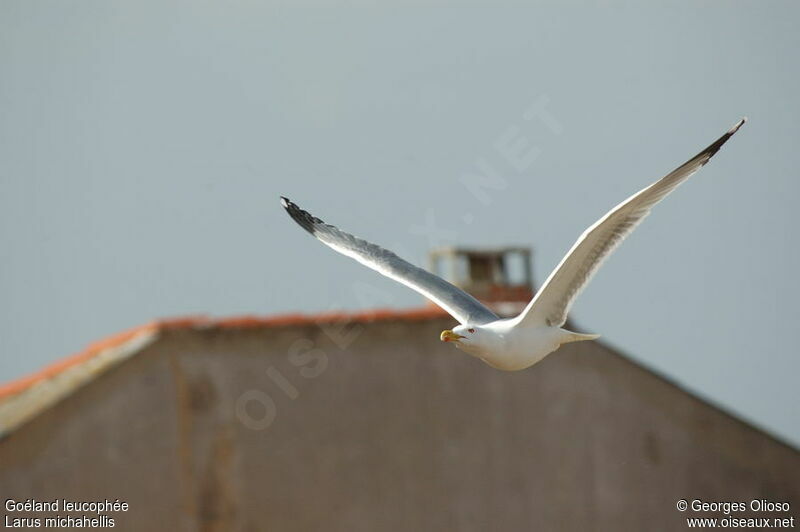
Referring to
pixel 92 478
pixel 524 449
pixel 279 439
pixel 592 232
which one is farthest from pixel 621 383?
pixel 592 232

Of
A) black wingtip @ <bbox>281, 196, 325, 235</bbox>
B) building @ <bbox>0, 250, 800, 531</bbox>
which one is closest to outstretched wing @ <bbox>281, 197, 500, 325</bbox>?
black wingtip @ <bbox>281, 196, 325, 235</bbox>

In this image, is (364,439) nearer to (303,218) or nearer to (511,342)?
(303,218)

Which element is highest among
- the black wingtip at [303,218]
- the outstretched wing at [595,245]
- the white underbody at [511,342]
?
the black wingtip at [303,218]

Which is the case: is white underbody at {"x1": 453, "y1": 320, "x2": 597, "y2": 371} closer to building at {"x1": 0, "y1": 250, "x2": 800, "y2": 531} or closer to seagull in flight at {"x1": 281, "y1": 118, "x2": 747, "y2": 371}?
seagull in flight at {"x1": 281, "y1": 118, "x2": 747, "y2": 371}

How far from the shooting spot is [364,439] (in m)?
14.2

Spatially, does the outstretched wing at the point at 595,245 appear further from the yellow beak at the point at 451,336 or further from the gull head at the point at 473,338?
the yellow beak at the point at 451,336

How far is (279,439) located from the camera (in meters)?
14.1

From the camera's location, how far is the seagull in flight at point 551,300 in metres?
8.99

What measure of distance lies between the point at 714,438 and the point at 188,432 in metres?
5.07

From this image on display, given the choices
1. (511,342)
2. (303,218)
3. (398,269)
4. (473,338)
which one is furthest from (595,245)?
(303,218)

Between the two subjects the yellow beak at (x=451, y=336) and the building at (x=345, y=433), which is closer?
the yellow beak at (x=451, y=336)

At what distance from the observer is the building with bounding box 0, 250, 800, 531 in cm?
1350

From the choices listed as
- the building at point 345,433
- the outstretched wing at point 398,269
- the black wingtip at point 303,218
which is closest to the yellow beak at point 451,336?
the outstretched wing at point 398,269

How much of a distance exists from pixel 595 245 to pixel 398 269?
5.97ft
